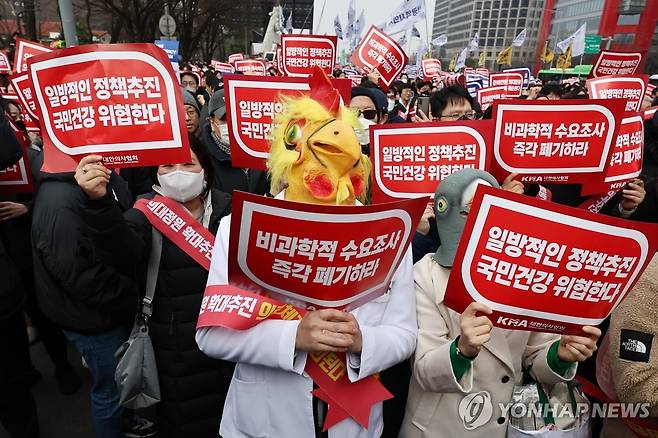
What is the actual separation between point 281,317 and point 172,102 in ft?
3.98

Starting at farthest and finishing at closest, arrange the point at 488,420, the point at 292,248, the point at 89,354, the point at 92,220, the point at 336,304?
the point at 89,354 < the point at 92,220 < the point at 488,420 < the point at 336,304 < the point at 292,248

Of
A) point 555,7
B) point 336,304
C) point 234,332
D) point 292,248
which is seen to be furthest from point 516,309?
point 555,7

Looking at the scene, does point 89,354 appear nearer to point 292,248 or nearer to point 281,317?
point 281,317

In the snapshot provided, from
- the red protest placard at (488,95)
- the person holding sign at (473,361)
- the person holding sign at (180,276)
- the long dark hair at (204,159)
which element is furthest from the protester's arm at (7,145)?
the red protest placard at (488,95)

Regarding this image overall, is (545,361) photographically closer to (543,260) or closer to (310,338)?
(543,260)

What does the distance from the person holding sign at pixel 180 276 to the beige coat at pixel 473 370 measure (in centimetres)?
109

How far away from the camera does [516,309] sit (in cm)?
152

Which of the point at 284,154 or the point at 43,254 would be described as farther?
the point at 43,254

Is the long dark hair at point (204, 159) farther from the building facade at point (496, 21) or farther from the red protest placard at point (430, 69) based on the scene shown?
the building facade at point (496, 21)

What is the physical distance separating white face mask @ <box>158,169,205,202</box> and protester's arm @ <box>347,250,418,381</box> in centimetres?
123

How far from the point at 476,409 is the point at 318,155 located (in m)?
1.23

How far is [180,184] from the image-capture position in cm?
238

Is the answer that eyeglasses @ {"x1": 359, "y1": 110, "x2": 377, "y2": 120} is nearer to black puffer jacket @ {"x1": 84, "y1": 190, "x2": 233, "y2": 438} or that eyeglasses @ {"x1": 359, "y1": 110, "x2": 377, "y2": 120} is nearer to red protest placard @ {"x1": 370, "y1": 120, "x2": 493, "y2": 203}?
red protest placard @ {"x1": 370, "y1": 120, "x2": 493, "y2": 203}

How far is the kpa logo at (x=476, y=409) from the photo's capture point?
185 cm
